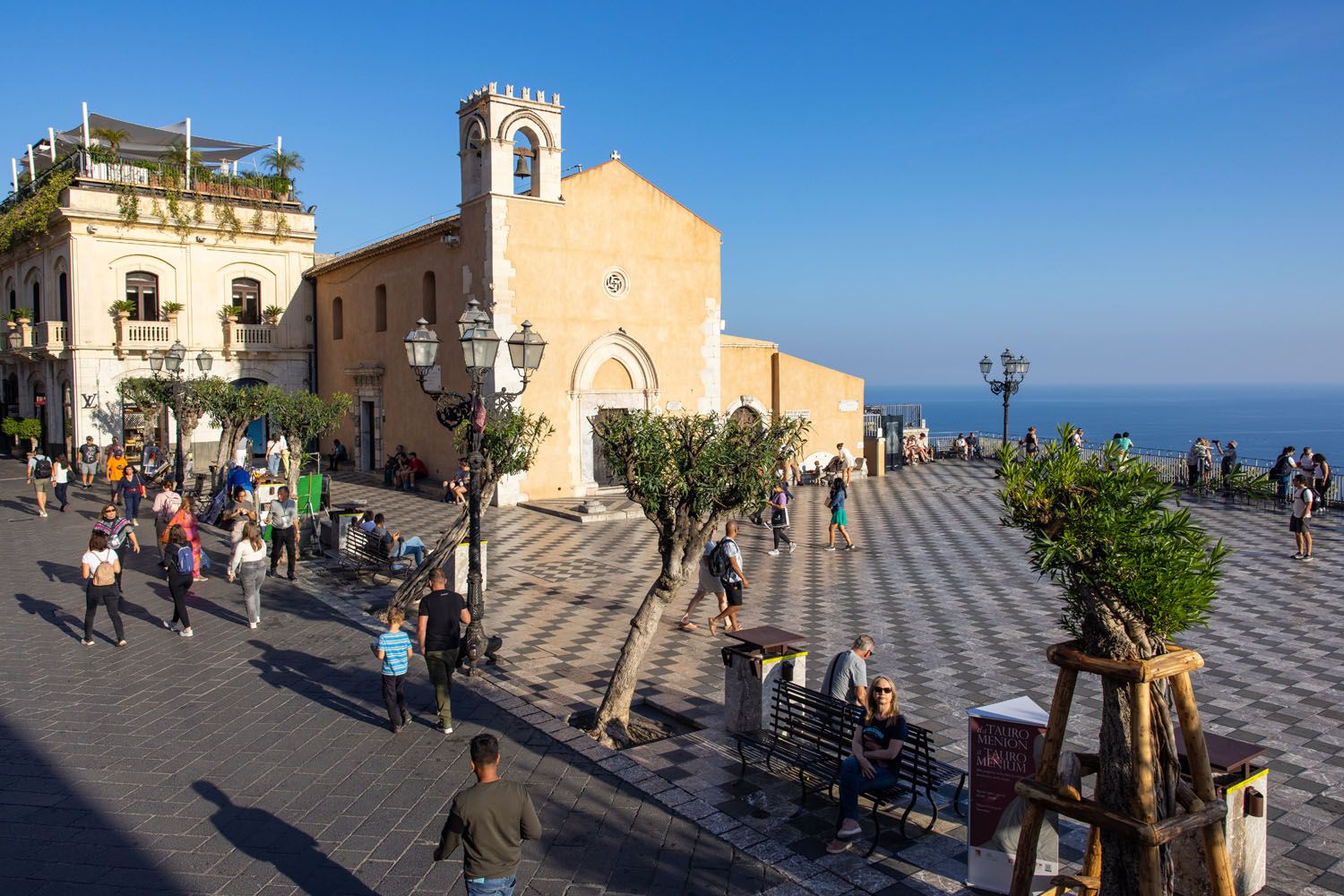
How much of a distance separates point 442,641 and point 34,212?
31367mm

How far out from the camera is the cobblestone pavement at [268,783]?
20.7 ft

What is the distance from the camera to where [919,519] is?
23.5 m

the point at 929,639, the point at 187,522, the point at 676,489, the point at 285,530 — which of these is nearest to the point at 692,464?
the point at 676,489

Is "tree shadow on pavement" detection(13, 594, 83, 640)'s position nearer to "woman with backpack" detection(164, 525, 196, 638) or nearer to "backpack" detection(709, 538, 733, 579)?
"woman with backpack" detection(164, 525, 196, 638)

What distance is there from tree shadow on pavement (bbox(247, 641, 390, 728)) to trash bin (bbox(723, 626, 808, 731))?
3471mm

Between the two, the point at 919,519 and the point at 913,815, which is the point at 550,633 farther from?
the point at 919,519

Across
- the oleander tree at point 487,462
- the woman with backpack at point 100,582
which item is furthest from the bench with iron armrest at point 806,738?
the woman with backpack at point 100,582

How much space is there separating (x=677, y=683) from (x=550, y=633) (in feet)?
9.11

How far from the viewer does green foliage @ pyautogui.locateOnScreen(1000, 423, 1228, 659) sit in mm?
4504

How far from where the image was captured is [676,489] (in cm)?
880

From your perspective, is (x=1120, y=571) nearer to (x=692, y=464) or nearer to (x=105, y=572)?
(x=692, y=464)

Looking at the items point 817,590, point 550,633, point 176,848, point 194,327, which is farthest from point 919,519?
point 194,327

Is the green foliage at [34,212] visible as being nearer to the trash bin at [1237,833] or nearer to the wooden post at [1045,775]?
the wooden post at [1045,775]

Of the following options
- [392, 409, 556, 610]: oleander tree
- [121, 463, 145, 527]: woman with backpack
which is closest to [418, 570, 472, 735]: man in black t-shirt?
[392, 409, 556, 610]: oleander tree
